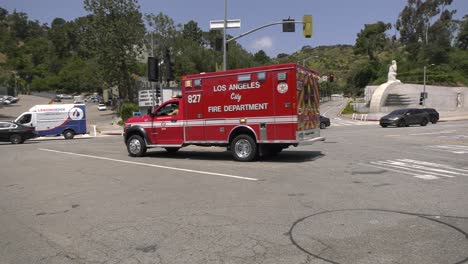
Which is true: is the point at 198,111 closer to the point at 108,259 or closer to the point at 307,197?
the point at 307,197

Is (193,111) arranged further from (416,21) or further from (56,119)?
(416,21)

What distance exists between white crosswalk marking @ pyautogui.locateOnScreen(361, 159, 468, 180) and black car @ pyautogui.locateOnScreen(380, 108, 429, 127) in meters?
20.9

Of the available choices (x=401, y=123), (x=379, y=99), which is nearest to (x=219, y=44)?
(x=401, y=123)

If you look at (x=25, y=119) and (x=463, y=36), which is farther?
(x=463, y=36)

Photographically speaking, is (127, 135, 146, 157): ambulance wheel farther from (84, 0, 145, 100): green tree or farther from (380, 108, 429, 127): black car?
(84, 0, 145, 100): green tree

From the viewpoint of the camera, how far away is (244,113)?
12570 mm

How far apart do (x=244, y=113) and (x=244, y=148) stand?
1056mm

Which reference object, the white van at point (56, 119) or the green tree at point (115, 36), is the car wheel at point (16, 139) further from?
the green tree at point (115, 36)

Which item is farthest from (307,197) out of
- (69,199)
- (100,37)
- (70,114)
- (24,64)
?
(24,64)

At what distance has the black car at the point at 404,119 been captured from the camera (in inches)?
1252

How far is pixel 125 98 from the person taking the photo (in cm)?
6638

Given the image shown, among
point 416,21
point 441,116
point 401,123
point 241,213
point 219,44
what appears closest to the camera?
point 241,213

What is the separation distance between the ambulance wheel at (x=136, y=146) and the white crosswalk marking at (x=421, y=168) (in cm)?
770

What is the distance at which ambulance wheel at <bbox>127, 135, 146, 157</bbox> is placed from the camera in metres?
14.8
